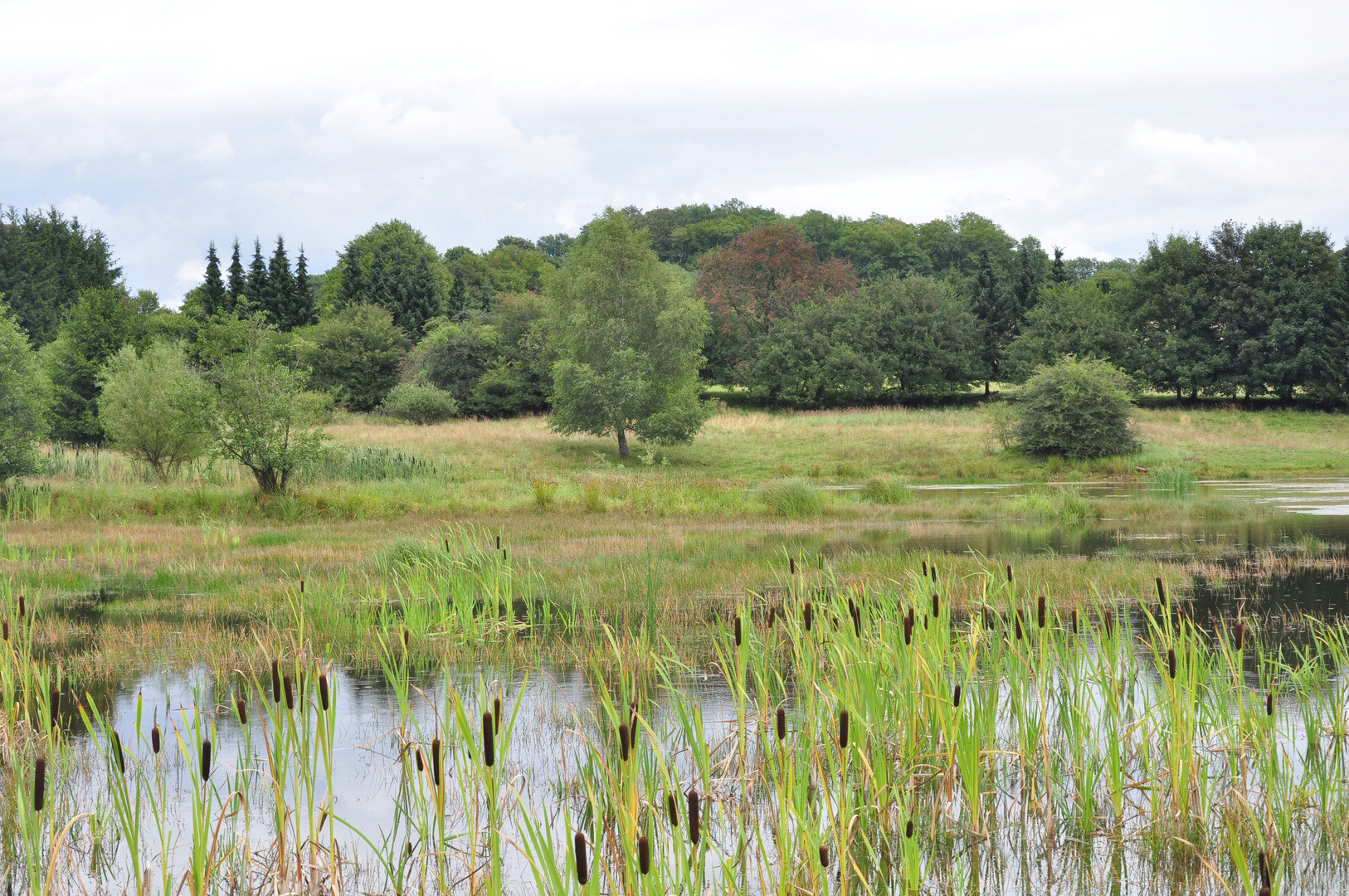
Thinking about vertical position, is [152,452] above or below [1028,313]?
below

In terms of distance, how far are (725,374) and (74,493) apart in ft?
160

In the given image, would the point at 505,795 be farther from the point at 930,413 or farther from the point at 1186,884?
the point at 930,413

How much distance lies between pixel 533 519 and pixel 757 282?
55.7m

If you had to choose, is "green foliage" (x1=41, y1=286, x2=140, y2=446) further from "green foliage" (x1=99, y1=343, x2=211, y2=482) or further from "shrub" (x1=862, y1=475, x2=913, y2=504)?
"shrub" (x1=862, y1=475, x2=913, y2=504)

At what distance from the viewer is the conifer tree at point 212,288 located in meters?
74.8

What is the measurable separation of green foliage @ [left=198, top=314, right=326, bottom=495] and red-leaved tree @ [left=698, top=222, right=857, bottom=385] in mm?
48497

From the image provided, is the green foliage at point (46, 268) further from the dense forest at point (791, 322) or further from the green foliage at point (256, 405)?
the green foliage at point (256, 405)

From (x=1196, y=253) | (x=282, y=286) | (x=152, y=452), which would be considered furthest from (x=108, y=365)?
(x=1196, y=253)

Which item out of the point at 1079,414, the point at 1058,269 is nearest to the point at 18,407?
the point at 1079,414

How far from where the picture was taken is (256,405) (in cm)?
2280

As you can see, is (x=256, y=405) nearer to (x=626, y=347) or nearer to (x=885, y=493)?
(x=885, y=493)

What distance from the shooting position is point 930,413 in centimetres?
5562

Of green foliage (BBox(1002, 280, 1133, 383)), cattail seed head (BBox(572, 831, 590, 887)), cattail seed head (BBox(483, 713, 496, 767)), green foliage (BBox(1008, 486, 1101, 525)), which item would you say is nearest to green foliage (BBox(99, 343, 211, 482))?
green foliage (BBox(1008, 486, 1101, 525))

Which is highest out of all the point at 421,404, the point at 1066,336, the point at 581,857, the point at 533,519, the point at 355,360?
the point at 1066,336
